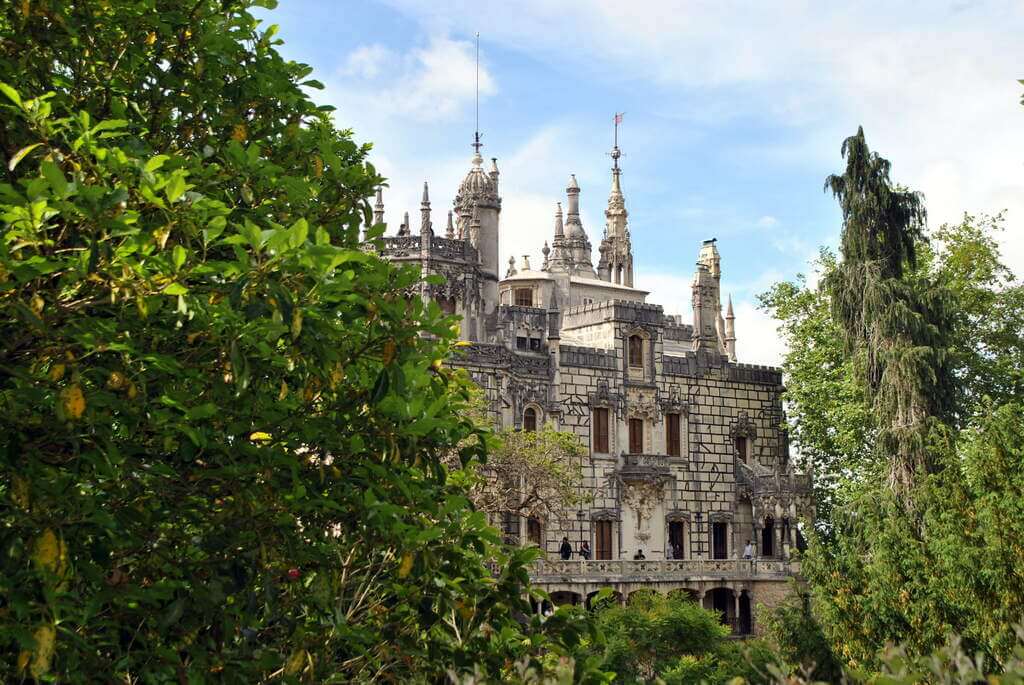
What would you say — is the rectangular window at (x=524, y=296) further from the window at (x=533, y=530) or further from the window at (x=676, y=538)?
the window at (x=533, y=530)

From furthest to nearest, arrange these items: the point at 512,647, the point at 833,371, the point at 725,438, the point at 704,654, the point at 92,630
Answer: the point at 725,438 < the point at 833,371 < the point at 704,654 < the point at 512,647 < the point at 92,630

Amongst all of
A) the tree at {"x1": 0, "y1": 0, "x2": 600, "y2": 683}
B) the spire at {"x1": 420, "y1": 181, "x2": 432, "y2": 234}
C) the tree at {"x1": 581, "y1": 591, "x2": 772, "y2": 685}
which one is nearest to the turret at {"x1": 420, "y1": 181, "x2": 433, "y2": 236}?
the spire at {"x1": 420, "y1": 181, "x2": 432, "y2": 234}

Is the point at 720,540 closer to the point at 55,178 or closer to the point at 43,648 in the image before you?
the point at 43,648

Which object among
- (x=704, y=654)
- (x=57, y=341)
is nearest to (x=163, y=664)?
(x=57, y=341)

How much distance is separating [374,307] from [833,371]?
38.3 metres

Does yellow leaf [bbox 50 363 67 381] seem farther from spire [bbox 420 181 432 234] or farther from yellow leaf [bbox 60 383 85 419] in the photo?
spire [bbox 420 181 432 234]

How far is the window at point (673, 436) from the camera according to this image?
49.5m

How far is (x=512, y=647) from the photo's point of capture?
10.5 m

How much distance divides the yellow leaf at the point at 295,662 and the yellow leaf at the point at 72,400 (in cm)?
217

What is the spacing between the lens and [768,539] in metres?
50.5

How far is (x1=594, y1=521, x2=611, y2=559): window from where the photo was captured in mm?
47125

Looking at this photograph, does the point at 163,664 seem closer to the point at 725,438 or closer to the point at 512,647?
the point at 512,647

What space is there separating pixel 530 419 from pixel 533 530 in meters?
3.78

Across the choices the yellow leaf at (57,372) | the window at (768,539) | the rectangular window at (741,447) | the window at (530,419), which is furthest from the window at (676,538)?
the yellow leaf at (57,372)
